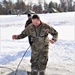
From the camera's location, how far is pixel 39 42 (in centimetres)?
570

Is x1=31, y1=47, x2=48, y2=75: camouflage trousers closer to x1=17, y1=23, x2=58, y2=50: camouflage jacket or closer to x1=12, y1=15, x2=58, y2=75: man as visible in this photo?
x1=12, y1=15, x2=58, y2=75: man

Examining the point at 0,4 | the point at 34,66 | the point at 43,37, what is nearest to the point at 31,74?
the point at 34,66

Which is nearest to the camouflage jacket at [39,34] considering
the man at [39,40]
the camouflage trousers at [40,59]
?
the man at [39,40]

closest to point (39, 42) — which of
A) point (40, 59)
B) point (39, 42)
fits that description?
point (39, 42)

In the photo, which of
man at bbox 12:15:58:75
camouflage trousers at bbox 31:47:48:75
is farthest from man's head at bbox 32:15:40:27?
camouflage trousers at bbox 31:47:48:75

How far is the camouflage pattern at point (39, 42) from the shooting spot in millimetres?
5668

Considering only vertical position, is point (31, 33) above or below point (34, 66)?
above

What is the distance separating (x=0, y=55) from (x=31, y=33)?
4.02 metres

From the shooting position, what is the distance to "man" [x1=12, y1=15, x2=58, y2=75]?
18.6 feet

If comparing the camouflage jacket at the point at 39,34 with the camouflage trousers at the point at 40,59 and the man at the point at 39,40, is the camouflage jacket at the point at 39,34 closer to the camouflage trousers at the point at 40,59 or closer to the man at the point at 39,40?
the man at the point at 39,40

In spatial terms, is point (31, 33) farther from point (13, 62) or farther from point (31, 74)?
point (13, 62)

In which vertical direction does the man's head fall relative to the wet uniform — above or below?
above

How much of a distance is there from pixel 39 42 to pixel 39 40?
43mm

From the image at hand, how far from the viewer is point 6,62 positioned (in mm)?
8312
